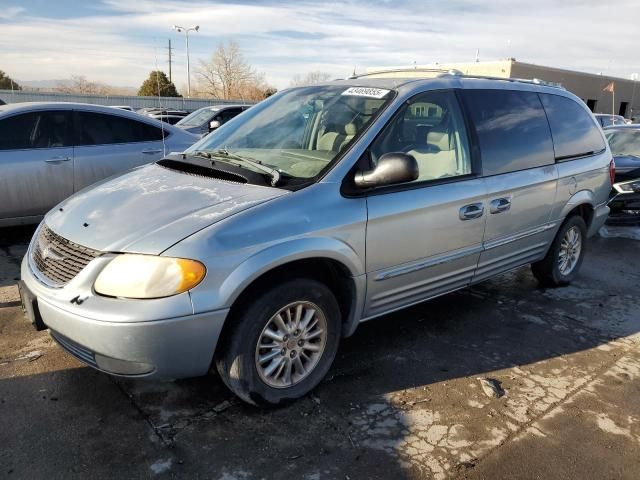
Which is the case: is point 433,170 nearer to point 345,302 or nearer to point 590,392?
point 345,302

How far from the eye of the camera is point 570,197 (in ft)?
15.7

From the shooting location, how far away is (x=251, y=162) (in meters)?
3.35

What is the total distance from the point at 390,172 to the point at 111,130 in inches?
170

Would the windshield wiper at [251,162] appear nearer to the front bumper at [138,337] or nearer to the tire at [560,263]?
the front bumper at [138,337]

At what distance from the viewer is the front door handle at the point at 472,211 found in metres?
3.66

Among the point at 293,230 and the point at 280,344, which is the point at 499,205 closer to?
the point at 293,230

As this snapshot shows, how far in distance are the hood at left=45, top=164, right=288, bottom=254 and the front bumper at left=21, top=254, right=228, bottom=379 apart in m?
0.29

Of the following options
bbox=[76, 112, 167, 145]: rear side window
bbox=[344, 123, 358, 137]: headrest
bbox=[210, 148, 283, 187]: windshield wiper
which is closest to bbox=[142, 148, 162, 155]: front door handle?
bbox=[76, 112, 167, 145]: rear side window

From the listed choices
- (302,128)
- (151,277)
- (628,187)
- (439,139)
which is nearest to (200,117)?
(628,187)

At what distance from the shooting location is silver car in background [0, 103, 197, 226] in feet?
18.1

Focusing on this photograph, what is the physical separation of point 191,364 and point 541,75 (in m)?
43.1

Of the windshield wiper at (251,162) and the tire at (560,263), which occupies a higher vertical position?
the windshield wiper at (251,162)

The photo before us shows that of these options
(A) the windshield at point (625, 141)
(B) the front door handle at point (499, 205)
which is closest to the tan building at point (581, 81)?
(A) the windshield at point (625, 141)

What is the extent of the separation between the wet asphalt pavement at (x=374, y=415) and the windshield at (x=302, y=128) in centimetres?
137
